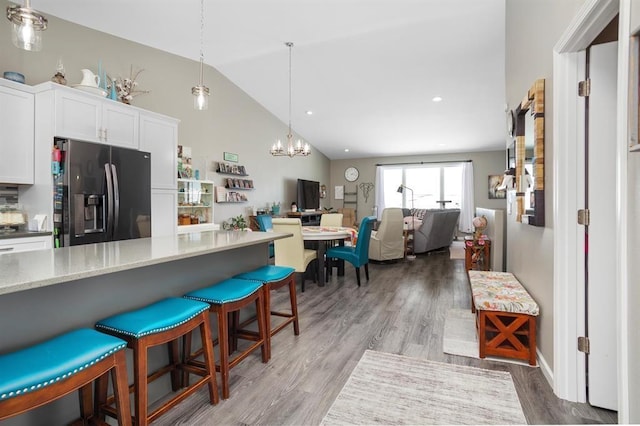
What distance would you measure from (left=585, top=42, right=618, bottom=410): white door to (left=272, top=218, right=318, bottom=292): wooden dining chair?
2768mm

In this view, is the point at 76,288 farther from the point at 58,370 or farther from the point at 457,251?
the point at 457,251

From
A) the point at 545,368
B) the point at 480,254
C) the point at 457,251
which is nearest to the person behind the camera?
the point at 545,368

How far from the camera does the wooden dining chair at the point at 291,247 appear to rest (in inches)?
155

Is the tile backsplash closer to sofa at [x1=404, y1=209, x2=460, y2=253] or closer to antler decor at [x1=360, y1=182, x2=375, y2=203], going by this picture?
sofa at [x1=404, y1=209, x2=460, y2=253]

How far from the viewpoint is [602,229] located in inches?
67.1

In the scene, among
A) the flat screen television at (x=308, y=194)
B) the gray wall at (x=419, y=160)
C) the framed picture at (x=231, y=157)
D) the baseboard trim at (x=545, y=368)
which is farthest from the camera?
the gray wall at (x=419, y=160)

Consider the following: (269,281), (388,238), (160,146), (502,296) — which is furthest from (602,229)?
(160,146)

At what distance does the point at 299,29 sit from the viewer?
4168 millimetres

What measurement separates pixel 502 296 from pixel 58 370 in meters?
2.51

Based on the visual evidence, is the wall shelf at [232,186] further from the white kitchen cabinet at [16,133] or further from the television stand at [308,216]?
the white kitchen cabinet at [16,133]

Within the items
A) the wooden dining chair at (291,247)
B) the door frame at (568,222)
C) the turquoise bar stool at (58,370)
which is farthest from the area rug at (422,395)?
the wooden dining chair at (291,247)

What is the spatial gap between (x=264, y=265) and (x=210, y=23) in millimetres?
3079

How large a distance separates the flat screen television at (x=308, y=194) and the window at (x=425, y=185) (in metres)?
2.48

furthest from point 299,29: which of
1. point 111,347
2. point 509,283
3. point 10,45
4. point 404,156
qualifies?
point 404,156
